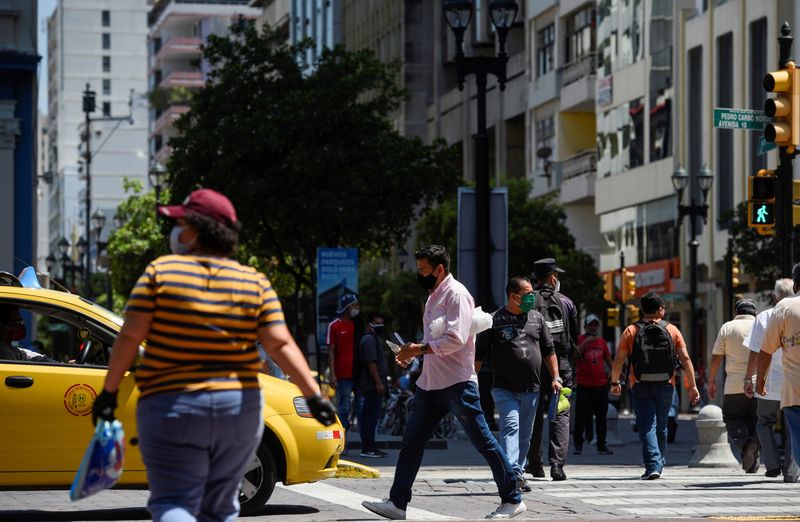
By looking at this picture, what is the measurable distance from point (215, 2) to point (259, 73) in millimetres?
110284

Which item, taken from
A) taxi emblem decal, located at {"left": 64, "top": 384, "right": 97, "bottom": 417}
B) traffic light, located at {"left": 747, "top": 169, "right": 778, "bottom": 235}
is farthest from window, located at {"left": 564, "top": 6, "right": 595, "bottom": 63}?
taxi emblem decal, located at {"left": 64, "top": 384, "right": 97, "bottom": 417}

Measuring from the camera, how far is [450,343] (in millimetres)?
12023

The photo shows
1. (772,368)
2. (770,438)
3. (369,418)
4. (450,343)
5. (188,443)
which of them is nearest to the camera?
(188,443)

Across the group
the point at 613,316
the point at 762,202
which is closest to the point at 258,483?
the point at 762,202

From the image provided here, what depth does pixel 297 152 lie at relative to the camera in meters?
41.9

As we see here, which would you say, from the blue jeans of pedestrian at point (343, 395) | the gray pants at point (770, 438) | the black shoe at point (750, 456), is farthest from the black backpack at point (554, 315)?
the blue jeans of pedestrian at point (343, 395)

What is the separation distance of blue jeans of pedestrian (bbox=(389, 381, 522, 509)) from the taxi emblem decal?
2.10 m

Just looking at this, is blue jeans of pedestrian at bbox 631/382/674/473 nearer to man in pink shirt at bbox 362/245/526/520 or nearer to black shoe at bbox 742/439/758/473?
black shoe at bbox 742/439/758/473

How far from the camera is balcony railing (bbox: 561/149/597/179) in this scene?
200ft

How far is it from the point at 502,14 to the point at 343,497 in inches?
480

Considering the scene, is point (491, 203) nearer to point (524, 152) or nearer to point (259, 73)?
point (259, 73)

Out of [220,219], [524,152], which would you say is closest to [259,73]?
[524,152]

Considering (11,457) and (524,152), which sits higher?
(524,152)

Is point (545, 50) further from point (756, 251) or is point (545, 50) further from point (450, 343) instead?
point (450, 343)
